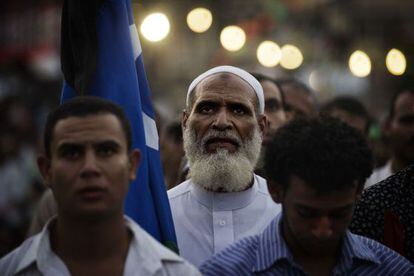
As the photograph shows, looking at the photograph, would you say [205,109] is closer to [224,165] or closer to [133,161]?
[224,165]

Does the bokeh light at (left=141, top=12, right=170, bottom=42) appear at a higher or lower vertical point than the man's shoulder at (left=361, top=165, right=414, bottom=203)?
lower

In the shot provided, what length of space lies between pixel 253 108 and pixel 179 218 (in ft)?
2.61

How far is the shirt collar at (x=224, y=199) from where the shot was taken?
5477 mm

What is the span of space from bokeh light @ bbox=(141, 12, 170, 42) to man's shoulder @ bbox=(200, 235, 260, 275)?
21.8 ft

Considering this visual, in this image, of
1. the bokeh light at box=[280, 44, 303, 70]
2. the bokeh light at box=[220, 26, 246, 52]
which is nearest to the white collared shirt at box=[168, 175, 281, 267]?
the bokeh light at box=[220, 26, 246, 52]

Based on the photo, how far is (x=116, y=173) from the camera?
3949 mm

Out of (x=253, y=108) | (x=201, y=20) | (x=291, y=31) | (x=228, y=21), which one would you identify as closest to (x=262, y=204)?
(x=253, y=108)

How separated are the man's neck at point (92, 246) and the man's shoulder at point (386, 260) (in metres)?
1.10

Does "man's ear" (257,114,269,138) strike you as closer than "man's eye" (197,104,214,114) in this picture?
No

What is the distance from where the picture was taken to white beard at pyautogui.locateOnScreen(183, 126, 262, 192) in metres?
5.54

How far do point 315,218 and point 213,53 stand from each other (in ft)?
70.9

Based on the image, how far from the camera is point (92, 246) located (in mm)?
3959

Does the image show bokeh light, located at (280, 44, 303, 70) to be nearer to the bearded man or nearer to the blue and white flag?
the bearded man

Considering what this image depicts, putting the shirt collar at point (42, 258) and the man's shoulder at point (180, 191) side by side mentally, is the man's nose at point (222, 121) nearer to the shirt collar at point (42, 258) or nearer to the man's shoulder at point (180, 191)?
the man's shoulder at point (180, 191)
